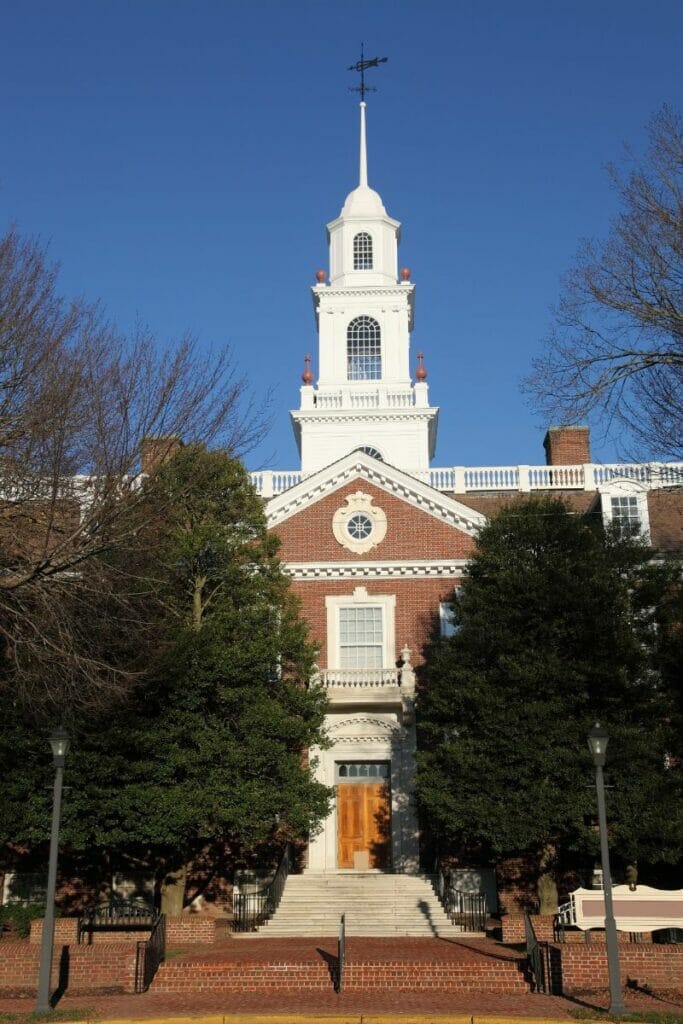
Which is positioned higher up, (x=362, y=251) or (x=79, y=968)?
(x=362, y=251)

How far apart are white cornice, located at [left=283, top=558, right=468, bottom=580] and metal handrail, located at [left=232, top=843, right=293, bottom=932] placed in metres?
7.41

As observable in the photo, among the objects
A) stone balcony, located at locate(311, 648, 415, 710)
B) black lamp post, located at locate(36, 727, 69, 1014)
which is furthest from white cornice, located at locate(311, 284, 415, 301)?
black lamp post, located at locate(36, 727, 69, 1014)

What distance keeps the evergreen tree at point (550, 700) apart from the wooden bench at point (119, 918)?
21.4 ft

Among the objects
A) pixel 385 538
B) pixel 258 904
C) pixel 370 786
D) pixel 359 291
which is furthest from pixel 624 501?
pixel 359 291

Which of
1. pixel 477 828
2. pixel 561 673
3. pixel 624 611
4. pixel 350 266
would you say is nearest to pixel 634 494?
pixel 624 611

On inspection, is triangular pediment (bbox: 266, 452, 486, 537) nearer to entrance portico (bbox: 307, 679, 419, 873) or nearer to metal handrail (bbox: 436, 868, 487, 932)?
entrance portico (bbox: 307, 679, 419, 873)

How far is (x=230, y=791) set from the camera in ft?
74.9

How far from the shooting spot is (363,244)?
44188 millimetres

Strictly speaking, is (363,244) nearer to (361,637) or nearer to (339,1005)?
(361,637)

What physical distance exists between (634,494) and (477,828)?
11.5m

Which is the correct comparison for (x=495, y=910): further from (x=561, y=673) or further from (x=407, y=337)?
(x=407, y=337)

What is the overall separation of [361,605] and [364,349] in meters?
16.0

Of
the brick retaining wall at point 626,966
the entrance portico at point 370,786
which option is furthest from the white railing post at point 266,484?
the brick retaining wall at point 626,966

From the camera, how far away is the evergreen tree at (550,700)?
75.4ft
